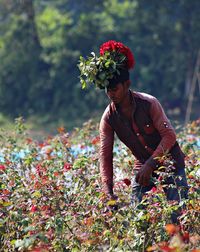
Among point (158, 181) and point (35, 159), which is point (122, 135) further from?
point (35, 159)

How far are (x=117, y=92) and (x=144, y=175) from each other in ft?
1.84

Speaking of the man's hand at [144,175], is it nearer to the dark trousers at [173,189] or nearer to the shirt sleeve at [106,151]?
the dark trousers at [173,189]

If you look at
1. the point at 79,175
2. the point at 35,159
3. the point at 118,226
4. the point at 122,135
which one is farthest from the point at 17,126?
the point at 118,226

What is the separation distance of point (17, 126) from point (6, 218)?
3.29 m

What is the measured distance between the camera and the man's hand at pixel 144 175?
539 centimetres

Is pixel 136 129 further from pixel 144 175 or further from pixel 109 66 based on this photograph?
pixel 109 66

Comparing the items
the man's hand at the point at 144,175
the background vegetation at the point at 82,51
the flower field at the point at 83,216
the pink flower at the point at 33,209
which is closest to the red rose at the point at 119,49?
the man's hand at the point at 144,175

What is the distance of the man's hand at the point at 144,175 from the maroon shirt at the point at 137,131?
9 cm

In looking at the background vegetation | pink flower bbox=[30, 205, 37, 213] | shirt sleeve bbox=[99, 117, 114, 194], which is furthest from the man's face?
the background vegetation

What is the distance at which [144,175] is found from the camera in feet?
17.8

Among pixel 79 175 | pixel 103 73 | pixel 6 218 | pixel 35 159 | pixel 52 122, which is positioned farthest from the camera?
pixel 52 122

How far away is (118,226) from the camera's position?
5.16m

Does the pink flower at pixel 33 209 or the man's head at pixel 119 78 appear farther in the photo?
the man's head at pixel 119 78

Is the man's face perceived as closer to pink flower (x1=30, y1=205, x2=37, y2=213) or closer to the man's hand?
the man's hand
